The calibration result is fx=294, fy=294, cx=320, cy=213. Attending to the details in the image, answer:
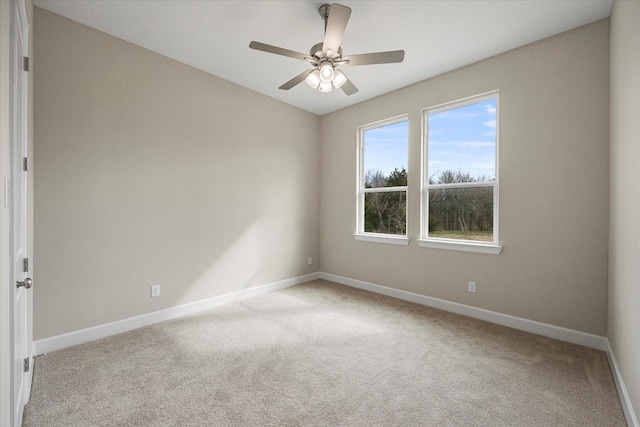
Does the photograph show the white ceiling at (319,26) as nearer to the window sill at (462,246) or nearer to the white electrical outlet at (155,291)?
the window sill at (462,246)

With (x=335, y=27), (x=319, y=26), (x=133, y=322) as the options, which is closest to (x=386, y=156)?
(x=319, y=26)

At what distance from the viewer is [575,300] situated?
2.63 metres

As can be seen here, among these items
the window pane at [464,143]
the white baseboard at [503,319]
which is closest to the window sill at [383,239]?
the white baseboard at [503,319]

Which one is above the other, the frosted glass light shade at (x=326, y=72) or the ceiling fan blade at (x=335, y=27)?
the ceiling fan blade at (x=335, y=27)

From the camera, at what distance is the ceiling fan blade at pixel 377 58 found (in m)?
2.17

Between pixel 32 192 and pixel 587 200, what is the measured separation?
15.1 ft

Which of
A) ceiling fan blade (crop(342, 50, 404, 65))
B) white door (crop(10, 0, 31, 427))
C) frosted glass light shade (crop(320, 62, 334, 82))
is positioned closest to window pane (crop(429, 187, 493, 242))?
ceiling fan blade (crop(342, 50, 404, 65))

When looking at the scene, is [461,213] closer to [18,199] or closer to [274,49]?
[274,49]

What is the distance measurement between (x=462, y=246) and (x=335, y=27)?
2.58m

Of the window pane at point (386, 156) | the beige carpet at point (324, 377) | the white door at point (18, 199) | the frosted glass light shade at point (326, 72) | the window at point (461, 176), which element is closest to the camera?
the white door at point (18, 199)

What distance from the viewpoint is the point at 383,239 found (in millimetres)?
4129

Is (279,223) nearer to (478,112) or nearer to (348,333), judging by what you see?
(348,333)

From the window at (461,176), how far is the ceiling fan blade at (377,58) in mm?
1597

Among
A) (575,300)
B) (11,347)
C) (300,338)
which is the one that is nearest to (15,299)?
(11,347)
